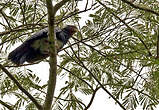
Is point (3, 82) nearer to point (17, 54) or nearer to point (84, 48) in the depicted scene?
point (17, 54)

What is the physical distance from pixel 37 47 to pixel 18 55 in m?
0.17

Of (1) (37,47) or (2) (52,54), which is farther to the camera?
(1) (37,47)

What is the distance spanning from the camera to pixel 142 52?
2021 millimetres

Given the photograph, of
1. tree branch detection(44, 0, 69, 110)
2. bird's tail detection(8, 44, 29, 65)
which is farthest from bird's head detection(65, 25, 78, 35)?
tree branch detection(44, 0, 69, 110)

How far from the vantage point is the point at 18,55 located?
88.4 inches

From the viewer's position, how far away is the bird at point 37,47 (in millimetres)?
2240

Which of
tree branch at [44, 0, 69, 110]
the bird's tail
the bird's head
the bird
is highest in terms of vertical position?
the bird's head


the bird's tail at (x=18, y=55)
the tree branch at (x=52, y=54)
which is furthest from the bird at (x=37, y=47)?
the tree branch at (x=52, y=54)

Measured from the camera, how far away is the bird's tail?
2.23 m

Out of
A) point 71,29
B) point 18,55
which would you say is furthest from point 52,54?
point 71,29

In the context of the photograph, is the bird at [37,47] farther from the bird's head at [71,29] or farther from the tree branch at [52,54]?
the tree branch at [52,54]

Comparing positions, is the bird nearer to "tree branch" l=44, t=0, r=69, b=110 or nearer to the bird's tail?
the bird's tail

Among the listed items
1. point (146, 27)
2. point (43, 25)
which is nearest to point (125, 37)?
point (146, 27)

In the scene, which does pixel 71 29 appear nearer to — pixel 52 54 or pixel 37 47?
pixel 37 47
